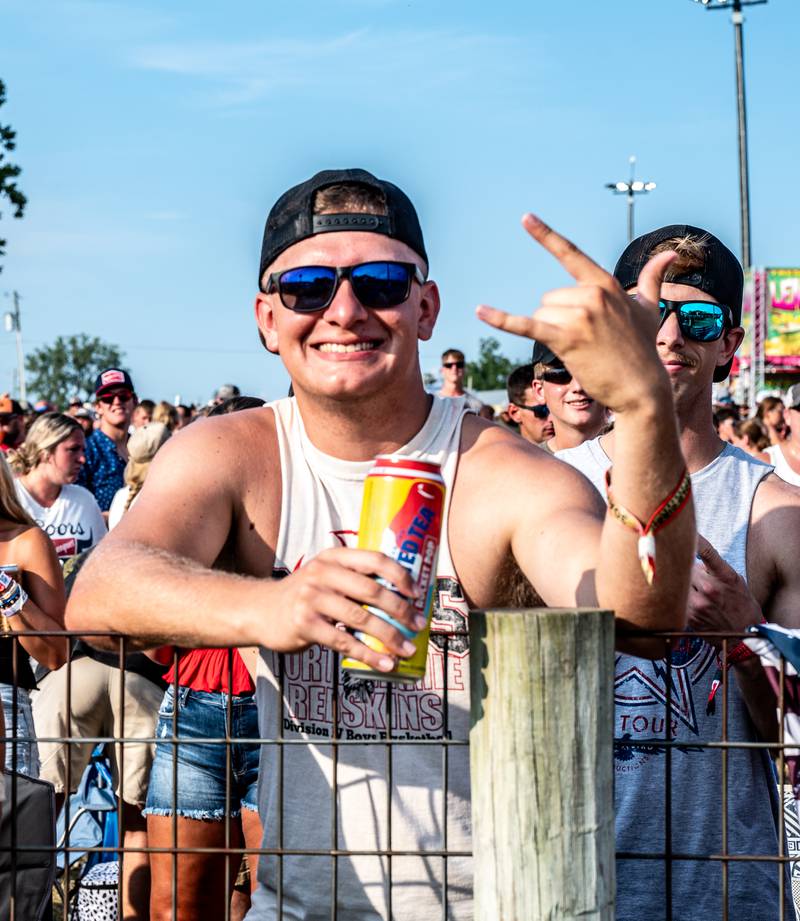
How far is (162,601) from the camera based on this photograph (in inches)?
92.0

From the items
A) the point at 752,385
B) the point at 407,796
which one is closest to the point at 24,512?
the point at 407,796

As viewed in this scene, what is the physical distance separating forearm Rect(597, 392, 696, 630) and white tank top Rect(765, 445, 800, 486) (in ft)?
15.6

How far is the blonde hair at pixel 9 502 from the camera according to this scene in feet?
18.0

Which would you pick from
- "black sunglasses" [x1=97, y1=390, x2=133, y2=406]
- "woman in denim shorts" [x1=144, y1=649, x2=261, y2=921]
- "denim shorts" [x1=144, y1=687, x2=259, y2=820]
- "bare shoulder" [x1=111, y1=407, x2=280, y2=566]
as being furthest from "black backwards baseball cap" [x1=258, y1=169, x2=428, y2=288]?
"black sunglasses" [x1=97, y1=390, x2=133, y2=406]

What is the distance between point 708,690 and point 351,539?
38.3 inches

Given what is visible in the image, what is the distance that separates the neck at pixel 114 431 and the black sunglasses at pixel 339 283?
8.08 m

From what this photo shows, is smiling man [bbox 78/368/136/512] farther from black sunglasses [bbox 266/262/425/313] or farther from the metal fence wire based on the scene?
black sunglasses [bbox 266/262/425/313]

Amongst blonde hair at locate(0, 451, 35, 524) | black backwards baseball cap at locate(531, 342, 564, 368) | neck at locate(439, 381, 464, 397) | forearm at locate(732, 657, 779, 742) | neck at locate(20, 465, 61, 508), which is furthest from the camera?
neck at locate(439, 381, 464, 397)

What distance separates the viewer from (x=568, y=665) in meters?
2.00

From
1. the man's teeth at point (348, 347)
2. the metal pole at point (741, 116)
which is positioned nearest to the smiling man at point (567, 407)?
the man's teeth at point (348, 347)

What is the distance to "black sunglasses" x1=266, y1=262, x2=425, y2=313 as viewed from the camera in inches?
108

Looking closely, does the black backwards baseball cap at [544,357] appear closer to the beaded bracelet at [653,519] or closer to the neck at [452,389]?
the beaded bracelet at [653,519]

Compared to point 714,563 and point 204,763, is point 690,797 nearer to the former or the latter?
point 714,563

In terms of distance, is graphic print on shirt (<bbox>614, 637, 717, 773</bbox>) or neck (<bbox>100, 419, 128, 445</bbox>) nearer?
graphic print on shirt (<bbox>614, 637, 717, 773</bbox>)
